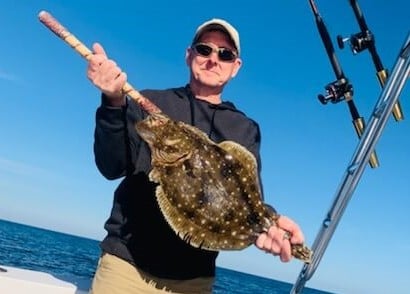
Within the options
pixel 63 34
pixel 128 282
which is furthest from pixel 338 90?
pixel 63 34

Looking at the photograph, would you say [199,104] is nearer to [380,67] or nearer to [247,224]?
[247,224]

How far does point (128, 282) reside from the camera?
313cm

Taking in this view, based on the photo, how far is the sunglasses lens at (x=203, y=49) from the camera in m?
3.56

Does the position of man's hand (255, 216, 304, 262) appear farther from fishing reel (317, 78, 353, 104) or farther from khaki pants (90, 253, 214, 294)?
fishing reel (317, 78, 353, 104)

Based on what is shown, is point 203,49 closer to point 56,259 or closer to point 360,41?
point 360,41

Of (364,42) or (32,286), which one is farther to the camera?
(364,42)

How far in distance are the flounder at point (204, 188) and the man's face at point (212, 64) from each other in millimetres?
869

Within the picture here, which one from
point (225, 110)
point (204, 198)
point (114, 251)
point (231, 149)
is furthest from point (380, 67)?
point (114, 251)

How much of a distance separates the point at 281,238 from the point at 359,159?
3.11ft

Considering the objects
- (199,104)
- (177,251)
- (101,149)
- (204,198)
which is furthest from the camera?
(199,104)

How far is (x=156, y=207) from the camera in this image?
318 centimetres

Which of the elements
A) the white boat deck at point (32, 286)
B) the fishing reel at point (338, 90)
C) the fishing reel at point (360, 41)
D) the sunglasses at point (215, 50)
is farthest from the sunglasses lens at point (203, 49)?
the white boat deck at point (32, 286)

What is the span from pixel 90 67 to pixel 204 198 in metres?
0.86

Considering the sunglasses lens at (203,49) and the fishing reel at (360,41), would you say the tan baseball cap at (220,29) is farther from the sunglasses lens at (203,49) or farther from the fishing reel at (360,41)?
the fishing reel at (360,41)
